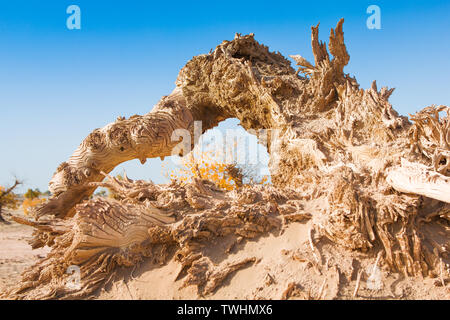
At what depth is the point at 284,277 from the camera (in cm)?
305

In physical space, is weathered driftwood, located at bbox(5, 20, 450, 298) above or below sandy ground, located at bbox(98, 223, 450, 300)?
above

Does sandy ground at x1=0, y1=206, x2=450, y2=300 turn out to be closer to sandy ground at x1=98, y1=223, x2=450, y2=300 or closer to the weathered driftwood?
sandy ground at x1=98, y1=223, x2=450, y2=300

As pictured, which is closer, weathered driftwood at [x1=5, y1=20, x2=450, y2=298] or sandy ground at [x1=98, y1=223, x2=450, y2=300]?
sandy ground at [x1=98, y1=223, x2=450, y2=300]

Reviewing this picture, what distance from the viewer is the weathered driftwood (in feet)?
10.6

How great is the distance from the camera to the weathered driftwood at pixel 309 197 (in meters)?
3.23

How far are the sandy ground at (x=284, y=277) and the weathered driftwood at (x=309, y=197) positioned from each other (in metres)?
0.11

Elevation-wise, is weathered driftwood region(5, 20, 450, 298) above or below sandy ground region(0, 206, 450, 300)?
above

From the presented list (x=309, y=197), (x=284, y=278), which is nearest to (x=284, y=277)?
(x=284, y=278)

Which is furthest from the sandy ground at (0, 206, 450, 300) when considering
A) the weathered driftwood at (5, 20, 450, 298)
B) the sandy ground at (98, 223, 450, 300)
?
the weathered driftwood at (5, 20, 450, 298)

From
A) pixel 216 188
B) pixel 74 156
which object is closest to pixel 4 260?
pixel 74 156

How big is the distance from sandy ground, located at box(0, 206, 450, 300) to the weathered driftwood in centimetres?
11

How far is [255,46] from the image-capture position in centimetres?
721

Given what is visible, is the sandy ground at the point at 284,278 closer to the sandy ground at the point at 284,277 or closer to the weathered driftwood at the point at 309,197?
the sandy ground at the point at 284,277
